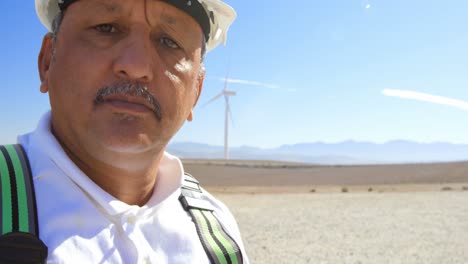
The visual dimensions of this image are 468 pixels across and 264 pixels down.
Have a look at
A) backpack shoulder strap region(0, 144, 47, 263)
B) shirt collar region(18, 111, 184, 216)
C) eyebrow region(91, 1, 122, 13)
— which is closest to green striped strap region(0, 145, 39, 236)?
backpack shoulder strap region(0, 144, 47, 263)

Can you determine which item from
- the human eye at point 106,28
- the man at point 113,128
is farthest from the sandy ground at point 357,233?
the human eye at point 106,28

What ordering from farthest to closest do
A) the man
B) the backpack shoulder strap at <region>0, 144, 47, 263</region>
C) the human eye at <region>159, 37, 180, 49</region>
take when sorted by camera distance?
the human eye at <region>159, 37, 180, 49</region> < the man < the backpack shoulder strap at <region>0, 144, 47, 263</region>

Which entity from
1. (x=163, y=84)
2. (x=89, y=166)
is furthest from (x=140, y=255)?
(x=163, y=84)

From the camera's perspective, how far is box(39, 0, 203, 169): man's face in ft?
7.88

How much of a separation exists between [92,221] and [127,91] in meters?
0.71

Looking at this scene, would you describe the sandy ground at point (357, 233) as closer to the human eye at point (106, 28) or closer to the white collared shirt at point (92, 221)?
the white collared shirt at point (92, 221)

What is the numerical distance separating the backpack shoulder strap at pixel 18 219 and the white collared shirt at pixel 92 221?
0.08 metres

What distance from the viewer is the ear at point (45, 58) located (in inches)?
108

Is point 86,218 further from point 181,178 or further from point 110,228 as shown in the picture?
point 181,178

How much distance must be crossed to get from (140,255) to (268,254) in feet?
36.8

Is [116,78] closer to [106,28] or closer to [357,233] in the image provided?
[106,28]

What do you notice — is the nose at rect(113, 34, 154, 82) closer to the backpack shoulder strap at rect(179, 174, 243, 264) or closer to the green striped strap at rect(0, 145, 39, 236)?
the green striped strap at rect(0, 145, 39, 236)

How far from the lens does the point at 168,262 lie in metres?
2.53

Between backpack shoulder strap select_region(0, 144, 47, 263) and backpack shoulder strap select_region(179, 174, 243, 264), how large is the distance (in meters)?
1.06
